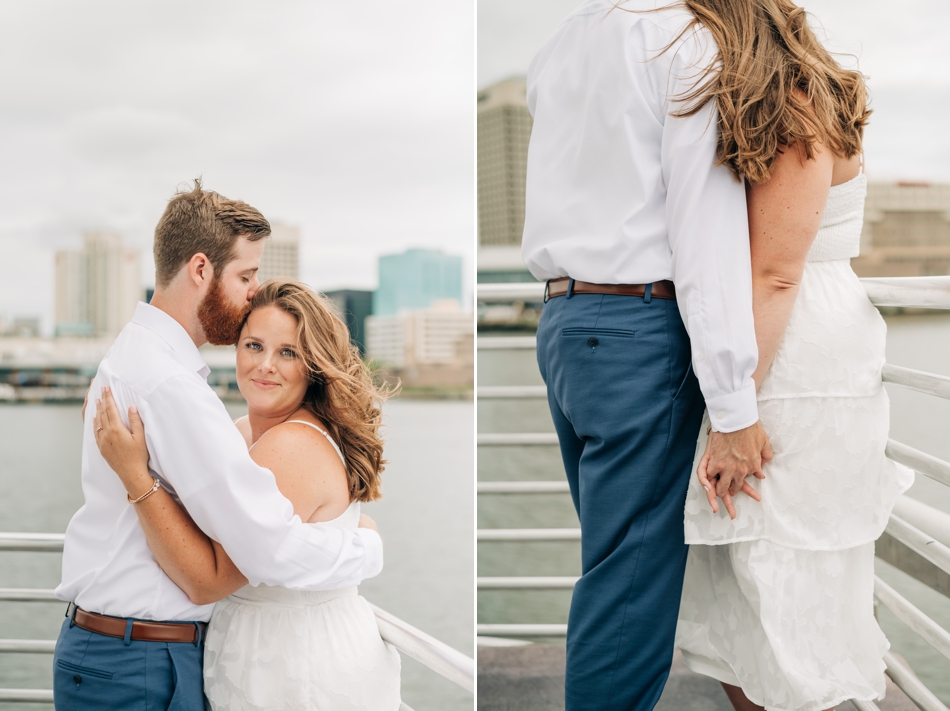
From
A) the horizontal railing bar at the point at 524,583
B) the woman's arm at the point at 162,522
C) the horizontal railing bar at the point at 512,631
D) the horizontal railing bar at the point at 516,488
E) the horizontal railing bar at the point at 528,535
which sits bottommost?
the horizontal railing bar at the point at 512,631

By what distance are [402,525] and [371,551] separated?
39.1 metres

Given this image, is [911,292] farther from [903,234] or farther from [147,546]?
[903,234]

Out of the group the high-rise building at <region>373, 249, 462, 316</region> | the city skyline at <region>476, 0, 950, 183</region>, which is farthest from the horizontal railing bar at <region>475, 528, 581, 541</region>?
the high-rise building at <region>373, 249, 462, 316</region>

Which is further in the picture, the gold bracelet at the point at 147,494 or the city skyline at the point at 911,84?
the city skyline at the point at 911,84

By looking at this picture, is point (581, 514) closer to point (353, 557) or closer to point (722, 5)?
point (353, 557)

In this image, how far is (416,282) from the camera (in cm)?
3331

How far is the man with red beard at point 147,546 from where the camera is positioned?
119cm

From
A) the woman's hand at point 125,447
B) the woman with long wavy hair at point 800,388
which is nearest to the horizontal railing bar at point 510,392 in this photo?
the woman with long wavy hair at point 800,388

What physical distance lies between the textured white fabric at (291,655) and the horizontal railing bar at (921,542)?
1.07 meters

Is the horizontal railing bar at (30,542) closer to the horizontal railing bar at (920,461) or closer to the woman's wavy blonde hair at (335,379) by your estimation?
the woman's wavy blonde hair at (335,379)

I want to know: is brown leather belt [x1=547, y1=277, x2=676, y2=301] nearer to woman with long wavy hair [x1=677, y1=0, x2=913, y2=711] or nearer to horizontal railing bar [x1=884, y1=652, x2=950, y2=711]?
woman with long wavy hair [x1=677, y1=0, x2=913, y2=711]

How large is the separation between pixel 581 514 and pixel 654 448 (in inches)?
7.4

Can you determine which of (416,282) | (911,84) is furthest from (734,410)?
(911,84)

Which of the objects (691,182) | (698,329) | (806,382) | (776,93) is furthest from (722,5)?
Answer: (806,382)
